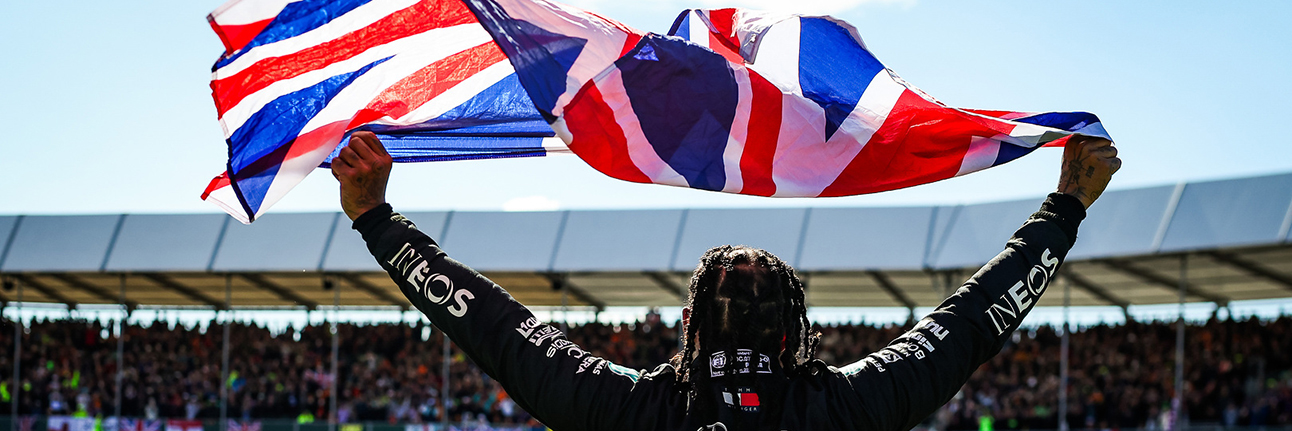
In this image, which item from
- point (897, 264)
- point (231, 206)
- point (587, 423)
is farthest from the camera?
point (897, 264)

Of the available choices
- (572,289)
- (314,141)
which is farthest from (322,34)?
(572,289)

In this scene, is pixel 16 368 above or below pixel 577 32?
above

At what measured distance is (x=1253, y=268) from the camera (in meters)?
22.7

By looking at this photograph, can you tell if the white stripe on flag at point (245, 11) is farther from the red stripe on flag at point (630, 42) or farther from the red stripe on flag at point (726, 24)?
the red stripe on flag at point (726, 24)

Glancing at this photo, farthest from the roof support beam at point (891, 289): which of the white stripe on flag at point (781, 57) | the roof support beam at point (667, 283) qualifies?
the white stripe on flag at point (781, 57)

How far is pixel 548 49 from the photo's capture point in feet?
10.4

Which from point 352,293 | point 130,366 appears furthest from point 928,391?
point 130,366

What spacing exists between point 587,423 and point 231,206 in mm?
1825

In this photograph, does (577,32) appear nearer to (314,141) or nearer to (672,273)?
(314,141)

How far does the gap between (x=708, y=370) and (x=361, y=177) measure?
2.78 feet

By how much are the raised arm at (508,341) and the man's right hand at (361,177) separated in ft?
0.46

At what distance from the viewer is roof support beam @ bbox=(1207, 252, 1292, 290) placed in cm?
2175

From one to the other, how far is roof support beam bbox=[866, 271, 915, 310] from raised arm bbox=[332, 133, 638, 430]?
76.7 ft

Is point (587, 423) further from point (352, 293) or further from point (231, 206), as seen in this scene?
point (352, 293)
